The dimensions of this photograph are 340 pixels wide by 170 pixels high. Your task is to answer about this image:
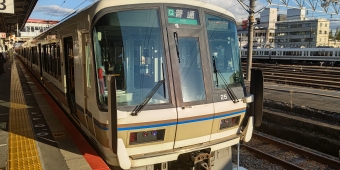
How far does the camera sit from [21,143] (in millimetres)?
5289

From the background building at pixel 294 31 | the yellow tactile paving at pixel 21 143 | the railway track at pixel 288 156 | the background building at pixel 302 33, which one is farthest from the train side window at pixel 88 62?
the background building at pixel 302 33

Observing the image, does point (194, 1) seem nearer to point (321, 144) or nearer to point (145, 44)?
point (145, 44)

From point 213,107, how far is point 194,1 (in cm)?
162

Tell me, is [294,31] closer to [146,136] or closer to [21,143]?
[21,143]

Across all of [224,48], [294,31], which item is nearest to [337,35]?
[294,31]

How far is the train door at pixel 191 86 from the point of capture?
3.99 m

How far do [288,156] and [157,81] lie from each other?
17.7 feet

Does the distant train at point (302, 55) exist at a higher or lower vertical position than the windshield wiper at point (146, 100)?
higher

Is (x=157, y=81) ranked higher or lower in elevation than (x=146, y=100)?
higher

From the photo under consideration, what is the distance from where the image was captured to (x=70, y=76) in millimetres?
6371

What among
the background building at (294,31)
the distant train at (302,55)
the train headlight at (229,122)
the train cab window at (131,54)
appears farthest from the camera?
the background building at (294,31)

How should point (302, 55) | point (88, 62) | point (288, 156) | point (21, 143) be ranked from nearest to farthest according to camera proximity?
point (88, 62) → point (21, 143) → point (288, 156) → point (302, 55)

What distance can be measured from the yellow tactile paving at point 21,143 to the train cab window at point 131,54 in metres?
1.70

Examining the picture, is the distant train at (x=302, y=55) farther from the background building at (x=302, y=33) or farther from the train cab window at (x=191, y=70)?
the train cab window at (x=191, y=70)
